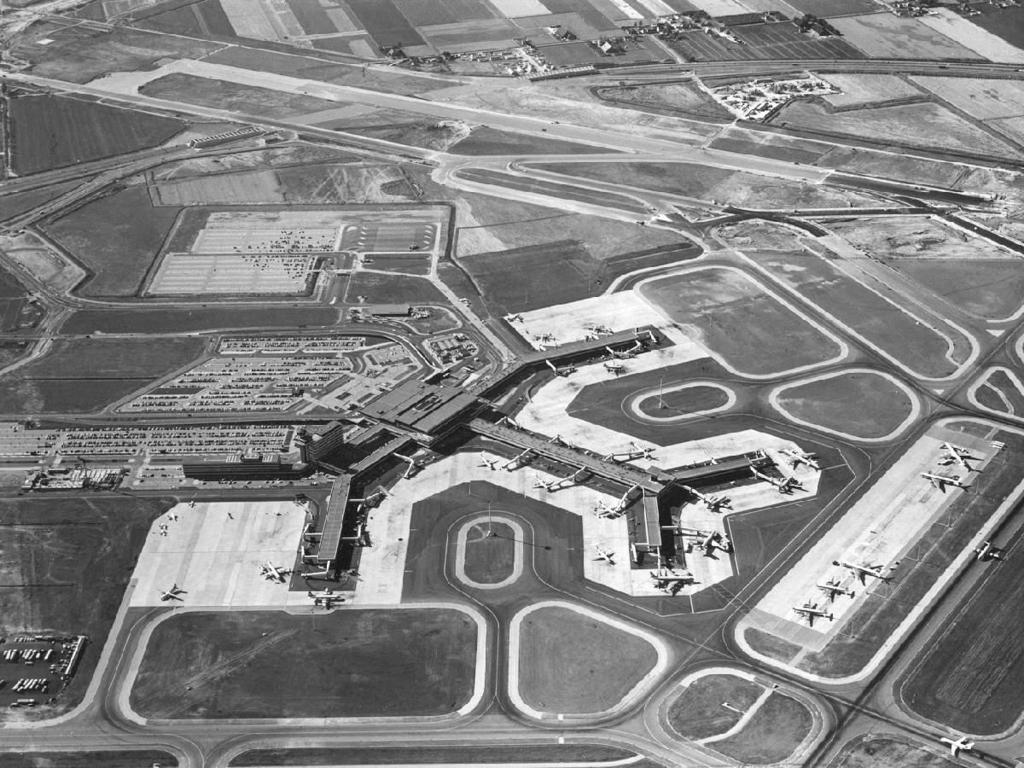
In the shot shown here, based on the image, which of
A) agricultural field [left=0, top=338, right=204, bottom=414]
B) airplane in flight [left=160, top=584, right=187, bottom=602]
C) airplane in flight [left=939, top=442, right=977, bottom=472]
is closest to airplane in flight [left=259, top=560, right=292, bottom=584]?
airplane in flight [left=160, top=584, right=187, bottom=602]

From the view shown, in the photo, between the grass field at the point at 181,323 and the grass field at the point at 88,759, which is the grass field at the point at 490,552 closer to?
the grass field at the point at 88,759

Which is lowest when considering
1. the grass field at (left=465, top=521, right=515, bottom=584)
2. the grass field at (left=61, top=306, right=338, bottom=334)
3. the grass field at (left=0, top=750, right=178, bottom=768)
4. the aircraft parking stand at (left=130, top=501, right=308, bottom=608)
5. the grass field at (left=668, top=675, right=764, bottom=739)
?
the grass field at (left=0, top=750, right=178, bottom=768)

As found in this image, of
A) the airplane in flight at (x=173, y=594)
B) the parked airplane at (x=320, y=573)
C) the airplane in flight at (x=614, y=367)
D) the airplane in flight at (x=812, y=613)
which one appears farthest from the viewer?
the airplane in flight at (x=614, y=367)

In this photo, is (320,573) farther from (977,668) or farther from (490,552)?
(977,668)

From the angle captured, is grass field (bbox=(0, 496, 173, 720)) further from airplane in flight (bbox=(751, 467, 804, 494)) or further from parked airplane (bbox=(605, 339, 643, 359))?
airplane in flight (bbox=(751, 467, 804, 494))

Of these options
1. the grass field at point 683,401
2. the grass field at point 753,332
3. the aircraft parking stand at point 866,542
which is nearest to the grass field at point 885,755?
the aircraft parking stand at point 866,542

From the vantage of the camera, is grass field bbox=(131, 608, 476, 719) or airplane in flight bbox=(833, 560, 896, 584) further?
airplane in flight bbox=(833, 560, 896, 584)

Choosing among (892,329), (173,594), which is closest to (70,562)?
(173,594)
